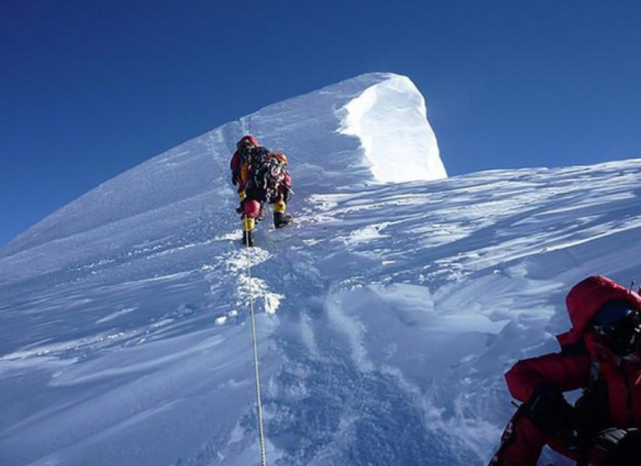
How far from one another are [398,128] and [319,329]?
14898mm

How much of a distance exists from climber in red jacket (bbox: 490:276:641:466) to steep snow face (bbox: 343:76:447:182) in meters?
11.1

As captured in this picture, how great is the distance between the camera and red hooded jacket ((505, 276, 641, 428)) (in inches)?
76.7

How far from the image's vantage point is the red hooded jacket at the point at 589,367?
1.95 m

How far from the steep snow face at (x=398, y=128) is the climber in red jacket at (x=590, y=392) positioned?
11.1 metres

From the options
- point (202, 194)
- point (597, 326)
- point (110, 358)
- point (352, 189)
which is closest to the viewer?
point (597, 326)

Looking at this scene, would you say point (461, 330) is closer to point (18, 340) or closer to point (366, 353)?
point (366, 353)

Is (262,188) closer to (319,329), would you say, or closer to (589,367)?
(319,329)

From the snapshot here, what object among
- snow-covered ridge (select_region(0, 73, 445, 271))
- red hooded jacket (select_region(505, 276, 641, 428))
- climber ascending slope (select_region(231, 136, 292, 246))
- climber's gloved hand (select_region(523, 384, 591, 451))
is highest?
snow-covered ridge (select_region(0, 73, 445, 271))

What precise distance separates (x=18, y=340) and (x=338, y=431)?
3.36 m

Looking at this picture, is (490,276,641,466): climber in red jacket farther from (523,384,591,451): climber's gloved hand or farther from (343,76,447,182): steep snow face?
(343,76,447,182): steep snow face

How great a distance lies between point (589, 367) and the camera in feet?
6.77

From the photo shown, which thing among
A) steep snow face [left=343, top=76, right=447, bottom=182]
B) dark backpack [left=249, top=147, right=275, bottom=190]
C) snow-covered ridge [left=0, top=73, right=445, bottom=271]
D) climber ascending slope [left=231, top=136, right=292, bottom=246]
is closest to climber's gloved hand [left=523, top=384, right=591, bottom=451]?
climber ascending slope [left=231, top=136, right=292, bottom=246]

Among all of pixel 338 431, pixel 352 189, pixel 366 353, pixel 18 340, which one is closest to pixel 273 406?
pixel 338 431

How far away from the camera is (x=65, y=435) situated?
2760 mm
